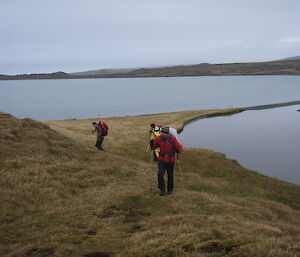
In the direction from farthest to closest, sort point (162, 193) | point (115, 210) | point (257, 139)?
point (257, 139), point (162, 193), point (115, 210)

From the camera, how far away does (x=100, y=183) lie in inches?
780

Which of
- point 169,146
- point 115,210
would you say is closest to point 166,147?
point 169,146

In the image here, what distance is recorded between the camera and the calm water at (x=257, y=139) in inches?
1575

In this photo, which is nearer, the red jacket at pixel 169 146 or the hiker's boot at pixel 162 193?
the red jacket at pixel 169 146

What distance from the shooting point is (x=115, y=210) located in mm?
15117

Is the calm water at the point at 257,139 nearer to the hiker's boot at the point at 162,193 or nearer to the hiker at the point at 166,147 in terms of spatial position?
the hiker's boot at the point at 162,193

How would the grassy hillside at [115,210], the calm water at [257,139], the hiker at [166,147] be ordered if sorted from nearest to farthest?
the grassy hillside at [115,210] → the hiker at [166,147] → the calm water at [257,139]

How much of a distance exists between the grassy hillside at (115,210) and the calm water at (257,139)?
1083 centimetres

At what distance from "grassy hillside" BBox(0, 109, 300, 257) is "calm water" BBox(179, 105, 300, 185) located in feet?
35.5

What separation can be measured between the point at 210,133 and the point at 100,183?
47831mm

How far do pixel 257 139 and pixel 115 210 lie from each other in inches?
1910

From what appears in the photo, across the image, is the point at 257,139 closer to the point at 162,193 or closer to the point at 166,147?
the point at 162,193

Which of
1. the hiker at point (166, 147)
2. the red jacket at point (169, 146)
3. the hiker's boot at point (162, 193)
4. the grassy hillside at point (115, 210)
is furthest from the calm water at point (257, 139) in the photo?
the red jacket at point (169, 146)

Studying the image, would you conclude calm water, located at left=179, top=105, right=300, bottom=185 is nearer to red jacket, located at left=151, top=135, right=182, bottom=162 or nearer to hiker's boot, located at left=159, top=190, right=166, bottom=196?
hiker's boot, located at left=159, top=190, right=166, bottom=196
